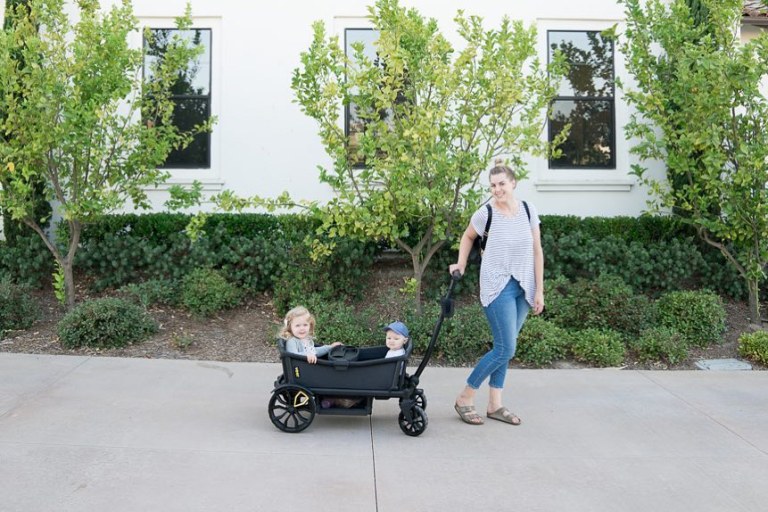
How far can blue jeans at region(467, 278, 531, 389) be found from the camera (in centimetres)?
496

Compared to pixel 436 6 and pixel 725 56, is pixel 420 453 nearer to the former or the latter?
pixel 725 56

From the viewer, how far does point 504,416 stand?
527 cm

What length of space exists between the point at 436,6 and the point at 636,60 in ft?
9.37

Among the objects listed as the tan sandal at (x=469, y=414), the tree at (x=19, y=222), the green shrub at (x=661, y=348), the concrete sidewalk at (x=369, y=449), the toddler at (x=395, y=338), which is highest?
the tree at (x=19, y=222)

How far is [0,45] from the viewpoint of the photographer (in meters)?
7.14

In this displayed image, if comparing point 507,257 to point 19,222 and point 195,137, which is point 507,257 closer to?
point 195,137

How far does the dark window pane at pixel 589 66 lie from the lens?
998 cm

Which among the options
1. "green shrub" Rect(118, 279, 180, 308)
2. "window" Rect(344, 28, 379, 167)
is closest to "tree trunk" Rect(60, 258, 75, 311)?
Answer: "green shrub" Rect(118, 279, 180, 308)

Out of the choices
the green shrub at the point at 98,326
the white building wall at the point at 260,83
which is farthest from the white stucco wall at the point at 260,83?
the green shrub at the point at 98,326

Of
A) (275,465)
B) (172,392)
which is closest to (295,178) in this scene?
(172,392)

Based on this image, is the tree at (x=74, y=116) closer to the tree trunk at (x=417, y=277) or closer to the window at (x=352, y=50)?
the window at (x=352, y=50)

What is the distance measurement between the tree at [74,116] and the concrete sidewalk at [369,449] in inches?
76.7

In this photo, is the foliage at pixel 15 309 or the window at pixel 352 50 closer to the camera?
the foliage at pixel 15 309

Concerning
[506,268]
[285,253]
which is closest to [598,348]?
[506,268]
